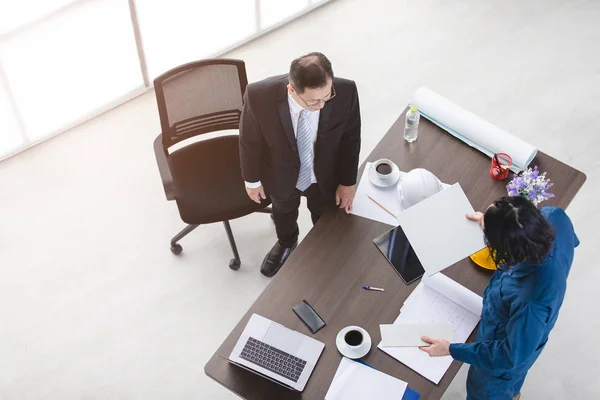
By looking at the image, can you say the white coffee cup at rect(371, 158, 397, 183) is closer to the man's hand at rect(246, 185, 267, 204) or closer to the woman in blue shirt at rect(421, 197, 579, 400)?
the man's hand at rect(246, 185, 267, 204)

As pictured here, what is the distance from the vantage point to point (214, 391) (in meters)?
3.18

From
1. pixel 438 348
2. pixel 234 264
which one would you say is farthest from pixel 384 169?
pixel 234 264

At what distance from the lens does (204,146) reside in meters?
3.39

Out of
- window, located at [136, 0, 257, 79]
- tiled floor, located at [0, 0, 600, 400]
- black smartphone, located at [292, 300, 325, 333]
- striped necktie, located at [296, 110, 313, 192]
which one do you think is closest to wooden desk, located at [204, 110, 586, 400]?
black smartphone, located at [292, 300, 325, 333]

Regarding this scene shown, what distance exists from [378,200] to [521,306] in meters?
0.90

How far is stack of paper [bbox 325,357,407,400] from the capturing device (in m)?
2.24

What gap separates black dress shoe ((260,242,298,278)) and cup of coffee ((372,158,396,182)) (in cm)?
90

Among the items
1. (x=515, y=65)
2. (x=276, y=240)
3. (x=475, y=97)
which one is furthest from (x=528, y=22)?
(x=276, y=240)

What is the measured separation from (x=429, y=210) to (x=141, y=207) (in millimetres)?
2014

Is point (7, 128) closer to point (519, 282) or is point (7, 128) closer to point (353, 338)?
point (353, 338)

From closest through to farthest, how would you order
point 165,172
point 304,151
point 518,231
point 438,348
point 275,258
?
point 518,231
point 438,348
point 304,151
point 165,172
point 275,258

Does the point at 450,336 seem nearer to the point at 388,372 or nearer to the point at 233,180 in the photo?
the point at 388,372

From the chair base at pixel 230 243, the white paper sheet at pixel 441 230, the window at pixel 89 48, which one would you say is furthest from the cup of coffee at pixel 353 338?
the window at pixel 89 48

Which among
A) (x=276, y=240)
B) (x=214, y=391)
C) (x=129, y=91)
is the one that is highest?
(x=129, y=91)
